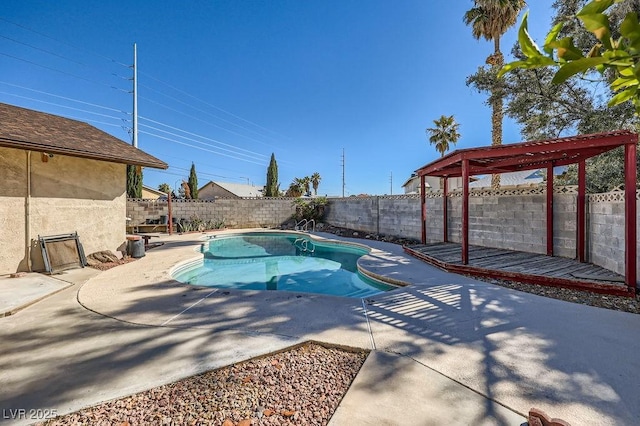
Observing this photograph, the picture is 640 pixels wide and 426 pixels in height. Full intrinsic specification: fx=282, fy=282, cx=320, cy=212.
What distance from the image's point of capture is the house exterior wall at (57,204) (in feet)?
21.0

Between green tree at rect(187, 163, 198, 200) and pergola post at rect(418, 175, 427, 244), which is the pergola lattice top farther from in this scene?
green tree at rect(187, 163, 198, 200)

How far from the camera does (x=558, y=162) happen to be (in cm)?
769

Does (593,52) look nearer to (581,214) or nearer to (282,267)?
(581,214)

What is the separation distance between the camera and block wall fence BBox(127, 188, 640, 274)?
605 cm

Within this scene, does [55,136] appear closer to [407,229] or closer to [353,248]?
[353,248]

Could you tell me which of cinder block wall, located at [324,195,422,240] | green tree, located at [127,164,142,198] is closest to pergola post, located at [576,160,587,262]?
cinder block wall, located at [324,195,422,240]

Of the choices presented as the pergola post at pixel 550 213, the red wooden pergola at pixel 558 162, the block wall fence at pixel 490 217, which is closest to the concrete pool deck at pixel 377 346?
the red wooden pergola at pixel 558 162

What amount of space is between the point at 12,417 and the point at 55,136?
7626mm

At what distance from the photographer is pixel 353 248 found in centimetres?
1145

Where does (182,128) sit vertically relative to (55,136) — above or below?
above

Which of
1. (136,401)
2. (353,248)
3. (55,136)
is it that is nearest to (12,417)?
(136,401)

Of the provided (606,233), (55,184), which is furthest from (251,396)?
(55,184)

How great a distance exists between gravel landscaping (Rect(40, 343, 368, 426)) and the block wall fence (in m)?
6.50
